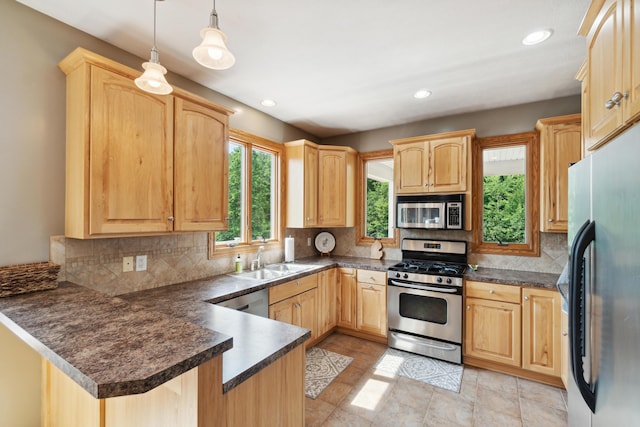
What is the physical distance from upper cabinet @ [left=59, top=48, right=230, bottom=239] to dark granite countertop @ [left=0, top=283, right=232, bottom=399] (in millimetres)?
531

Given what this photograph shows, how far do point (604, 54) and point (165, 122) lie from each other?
2.41 m

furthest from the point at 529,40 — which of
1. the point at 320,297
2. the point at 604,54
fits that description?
the point at 320,297

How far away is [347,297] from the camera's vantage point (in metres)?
3.49

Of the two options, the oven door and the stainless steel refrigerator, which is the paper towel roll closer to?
the oven door

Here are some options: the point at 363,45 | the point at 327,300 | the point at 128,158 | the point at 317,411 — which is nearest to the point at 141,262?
the point at 128,158

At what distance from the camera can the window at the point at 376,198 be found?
392 centimetres

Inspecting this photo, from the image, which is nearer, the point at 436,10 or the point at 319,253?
the point at 436,10

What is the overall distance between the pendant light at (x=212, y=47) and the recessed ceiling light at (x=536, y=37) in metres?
1.98

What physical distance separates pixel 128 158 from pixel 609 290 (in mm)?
2340

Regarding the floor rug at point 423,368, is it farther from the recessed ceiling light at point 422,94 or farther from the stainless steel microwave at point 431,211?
the recessed ceiling light at point 422,94

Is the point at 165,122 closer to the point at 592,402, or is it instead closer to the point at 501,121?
the point at 592,402

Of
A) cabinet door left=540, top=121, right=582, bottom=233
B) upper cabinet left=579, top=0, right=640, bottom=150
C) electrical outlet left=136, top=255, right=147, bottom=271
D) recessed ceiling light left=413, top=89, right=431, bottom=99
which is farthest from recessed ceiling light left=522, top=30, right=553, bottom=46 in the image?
electrical outlet left=136, top=255, right=147, bottom=271

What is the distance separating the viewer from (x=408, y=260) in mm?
3566

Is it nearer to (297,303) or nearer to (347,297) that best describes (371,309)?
(347,297)
